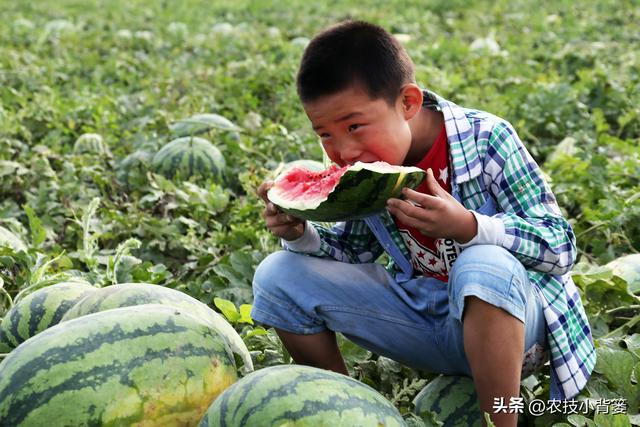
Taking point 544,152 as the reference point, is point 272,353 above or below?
above

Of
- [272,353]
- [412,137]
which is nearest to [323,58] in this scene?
[412,137]

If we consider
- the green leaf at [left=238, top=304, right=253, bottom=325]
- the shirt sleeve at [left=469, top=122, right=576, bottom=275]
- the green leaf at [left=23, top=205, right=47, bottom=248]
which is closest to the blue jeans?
the green leaf at [left=238, top=304, right=253, bottom=325]

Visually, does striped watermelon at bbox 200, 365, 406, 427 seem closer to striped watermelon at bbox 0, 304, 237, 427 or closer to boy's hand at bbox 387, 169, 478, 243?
striped watermelon at bbox 0, 304, 237, 427

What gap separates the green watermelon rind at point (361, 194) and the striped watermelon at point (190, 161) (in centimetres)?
218

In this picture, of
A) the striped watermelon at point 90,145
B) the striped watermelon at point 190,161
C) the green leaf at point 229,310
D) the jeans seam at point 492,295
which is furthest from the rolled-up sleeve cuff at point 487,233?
the striped watermelon at point 90,145

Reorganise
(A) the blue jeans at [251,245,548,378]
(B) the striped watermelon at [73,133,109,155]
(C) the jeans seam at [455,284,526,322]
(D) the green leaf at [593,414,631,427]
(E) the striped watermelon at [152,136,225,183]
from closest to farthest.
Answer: (D) the green leaf at [593,414,631,427] < (C) the jeans seam at [455,284,526,322] < (A) the blue jeans at [251,245,548,378] < (E) the striped watermelon at [152,136,225,183] < (B) the striped watermelon at [73,133,109,155]

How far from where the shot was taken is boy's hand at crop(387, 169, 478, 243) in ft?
7.20

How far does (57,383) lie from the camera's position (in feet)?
6.08

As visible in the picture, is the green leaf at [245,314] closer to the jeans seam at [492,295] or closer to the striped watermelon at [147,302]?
the striped watermelon at [147,302]

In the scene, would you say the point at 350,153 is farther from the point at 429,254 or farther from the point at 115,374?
the point at 115,374

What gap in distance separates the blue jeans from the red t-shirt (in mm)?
47

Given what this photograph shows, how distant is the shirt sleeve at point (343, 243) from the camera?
8.46 feet

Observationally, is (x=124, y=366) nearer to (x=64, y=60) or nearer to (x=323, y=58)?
(x=323, y=58)

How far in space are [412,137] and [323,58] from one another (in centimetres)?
35
